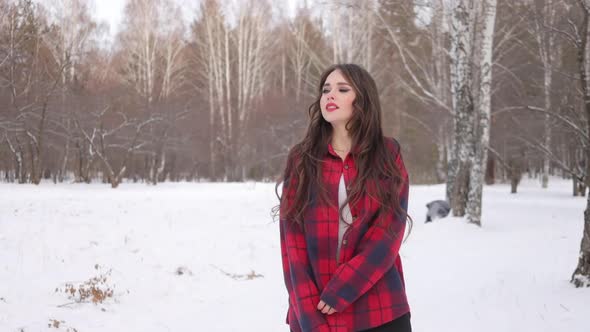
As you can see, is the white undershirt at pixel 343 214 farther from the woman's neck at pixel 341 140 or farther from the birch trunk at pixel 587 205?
the birch trunk at pixel 587 205

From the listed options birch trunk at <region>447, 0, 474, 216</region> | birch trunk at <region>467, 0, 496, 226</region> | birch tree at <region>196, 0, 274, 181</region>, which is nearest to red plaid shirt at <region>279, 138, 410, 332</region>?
birch trunk at <region>467, 0, 496, 226</region>


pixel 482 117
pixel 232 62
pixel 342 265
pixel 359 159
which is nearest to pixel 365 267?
pixel 342 265

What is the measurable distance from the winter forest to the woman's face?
8.04 feet

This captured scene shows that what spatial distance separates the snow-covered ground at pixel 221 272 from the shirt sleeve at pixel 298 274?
7.13ft

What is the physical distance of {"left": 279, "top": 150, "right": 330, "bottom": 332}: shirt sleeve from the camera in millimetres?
1905

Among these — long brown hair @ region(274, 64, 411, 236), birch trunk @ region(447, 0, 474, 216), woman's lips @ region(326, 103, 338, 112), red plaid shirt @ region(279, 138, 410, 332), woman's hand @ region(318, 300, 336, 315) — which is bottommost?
woman's hand @ region(318, 300, 336, 315)

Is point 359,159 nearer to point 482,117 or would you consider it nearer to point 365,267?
point 365,267

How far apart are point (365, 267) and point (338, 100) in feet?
2.42

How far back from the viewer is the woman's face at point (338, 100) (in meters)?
2.13

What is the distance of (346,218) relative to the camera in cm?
206

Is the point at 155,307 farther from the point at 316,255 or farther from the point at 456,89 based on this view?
the point at 456,89

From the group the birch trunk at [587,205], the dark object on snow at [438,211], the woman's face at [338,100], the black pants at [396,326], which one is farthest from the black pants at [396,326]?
the dark object on snow at [438,211]

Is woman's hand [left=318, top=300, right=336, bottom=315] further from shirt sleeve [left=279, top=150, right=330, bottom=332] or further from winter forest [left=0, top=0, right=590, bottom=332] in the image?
winter forest [left=0, top=0, right=590, bottom=332]

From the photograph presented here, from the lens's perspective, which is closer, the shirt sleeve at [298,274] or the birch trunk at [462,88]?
the shirt sleeve at [298,274]
